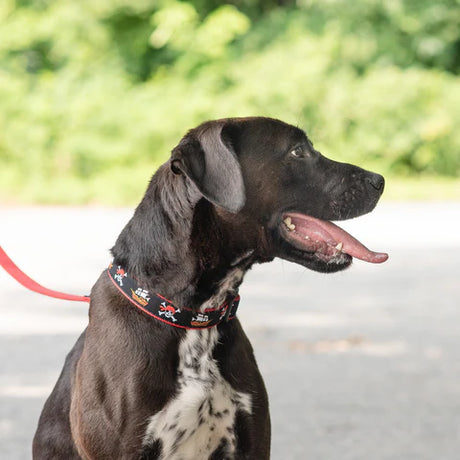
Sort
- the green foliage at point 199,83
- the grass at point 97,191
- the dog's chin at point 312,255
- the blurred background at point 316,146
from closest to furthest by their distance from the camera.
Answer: the dog's chin at point 312,255 → the blurred background at point 316,146 → the grass at point 97,191 → the green foliage at point 199,83

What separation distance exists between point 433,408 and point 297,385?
0.90 m

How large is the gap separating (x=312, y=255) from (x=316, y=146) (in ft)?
51.3

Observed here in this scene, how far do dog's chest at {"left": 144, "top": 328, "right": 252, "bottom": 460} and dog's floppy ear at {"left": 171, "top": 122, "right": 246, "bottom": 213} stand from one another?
52 cm

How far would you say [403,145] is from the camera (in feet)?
61.6

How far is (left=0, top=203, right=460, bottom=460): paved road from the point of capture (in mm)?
4867

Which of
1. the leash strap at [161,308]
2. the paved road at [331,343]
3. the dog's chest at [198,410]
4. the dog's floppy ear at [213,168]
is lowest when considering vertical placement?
the paved road at [331,343]

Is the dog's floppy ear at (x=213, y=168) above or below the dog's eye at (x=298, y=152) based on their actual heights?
below

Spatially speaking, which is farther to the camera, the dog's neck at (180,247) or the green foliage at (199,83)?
the green foliage at (199,83)

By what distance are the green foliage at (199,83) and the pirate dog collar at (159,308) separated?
41.0 feet

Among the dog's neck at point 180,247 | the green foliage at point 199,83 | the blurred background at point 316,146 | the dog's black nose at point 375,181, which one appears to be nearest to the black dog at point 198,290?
the dog's neck at point 180,247

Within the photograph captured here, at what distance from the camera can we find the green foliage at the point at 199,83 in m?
16.8

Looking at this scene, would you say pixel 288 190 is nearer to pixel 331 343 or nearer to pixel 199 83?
pixel 331 343

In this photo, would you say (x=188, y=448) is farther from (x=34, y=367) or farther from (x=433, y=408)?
(x=34, y=367)

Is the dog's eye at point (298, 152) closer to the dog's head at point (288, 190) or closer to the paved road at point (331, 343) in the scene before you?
the dog's head at point (288, 190)
